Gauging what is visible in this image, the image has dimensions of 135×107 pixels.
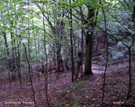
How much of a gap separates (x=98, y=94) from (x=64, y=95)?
200 centimetres

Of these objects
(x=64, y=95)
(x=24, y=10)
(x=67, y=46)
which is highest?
(x=24, y=10)

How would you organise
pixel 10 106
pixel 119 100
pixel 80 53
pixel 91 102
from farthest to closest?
pixel 80 53, pixel 10 106, pixel 91 102, pixel 119 100

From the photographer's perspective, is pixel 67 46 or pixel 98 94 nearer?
pixel 98 94

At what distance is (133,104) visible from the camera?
356 centimetres

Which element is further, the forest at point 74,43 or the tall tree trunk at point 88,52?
the tall tree trunk at point 88,52

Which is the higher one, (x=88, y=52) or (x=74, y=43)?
(x=74, y=43)

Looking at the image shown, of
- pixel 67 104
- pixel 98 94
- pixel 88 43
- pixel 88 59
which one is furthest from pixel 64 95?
pixel 88 43

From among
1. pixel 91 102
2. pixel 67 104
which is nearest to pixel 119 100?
pixel 91 102

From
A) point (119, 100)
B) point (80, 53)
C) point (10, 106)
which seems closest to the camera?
point (119, 100)

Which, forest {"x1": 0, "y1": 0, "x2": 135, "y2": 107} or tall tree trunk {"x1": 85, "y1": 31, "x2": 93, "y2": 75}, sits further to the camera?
tall tree trunk {"x1": 85, "y1": 31, "x2": 93, "y2": 75}

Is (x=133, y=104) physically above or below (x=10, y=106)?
above

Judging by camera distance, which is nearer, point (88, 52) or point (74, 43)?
point (88, 52)

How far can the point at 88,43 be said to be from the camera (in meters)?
8.56

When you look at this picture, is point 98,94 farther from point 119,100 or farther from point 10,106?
point 10,106
